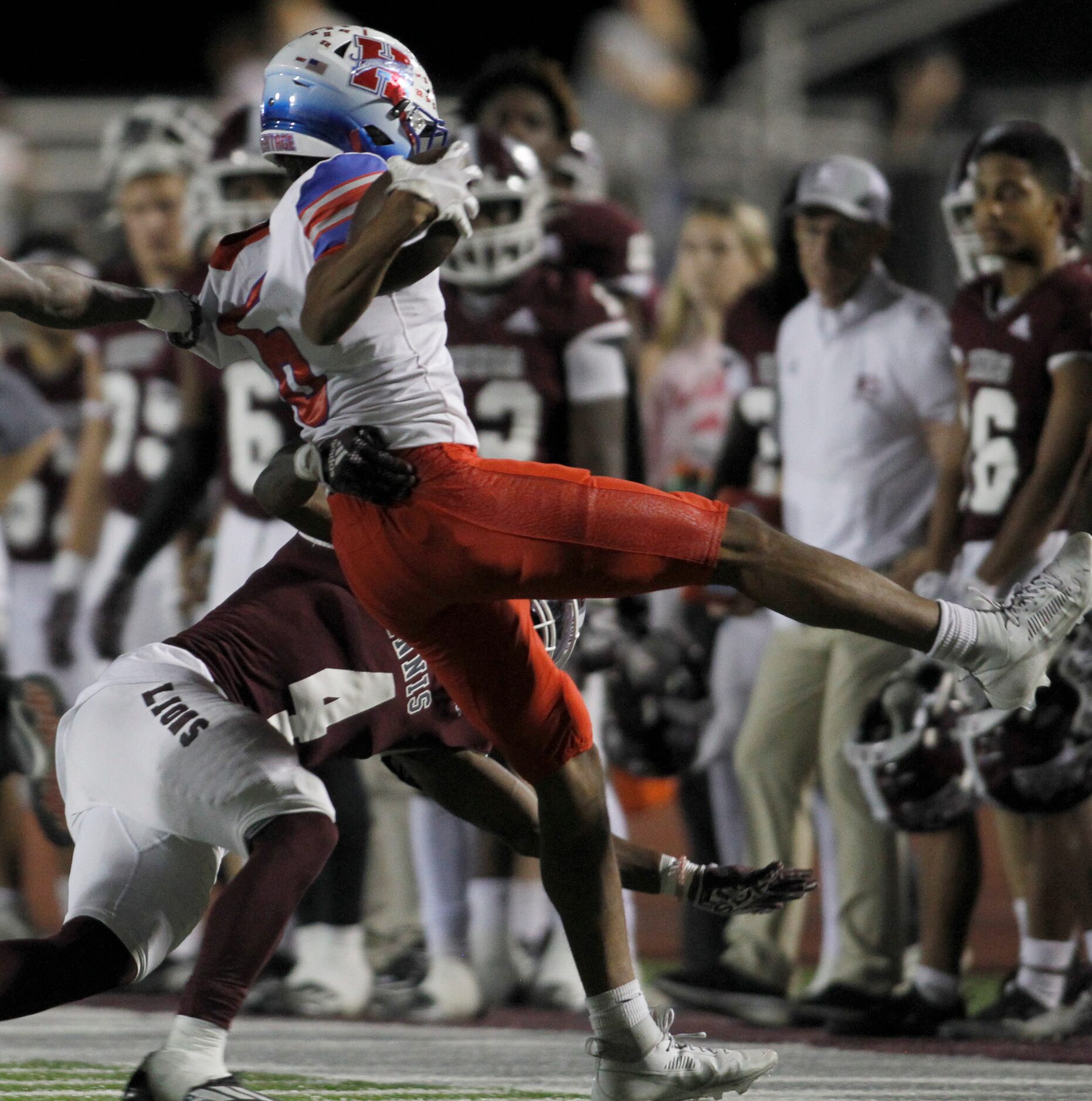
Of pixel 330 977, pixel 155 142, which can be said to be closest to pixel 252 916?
pixel 330 977

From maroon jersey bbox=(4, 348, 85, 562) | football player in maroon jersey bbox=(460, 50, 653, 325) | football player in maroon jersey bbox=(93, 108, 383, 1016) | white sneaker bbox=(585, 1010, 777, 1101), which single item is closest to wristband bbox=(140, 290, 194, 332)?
white sneaker bbox=(585, 1010, 777, 1101)

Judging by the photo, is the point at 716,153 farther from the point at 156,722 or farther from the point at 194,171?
the point at 156,722

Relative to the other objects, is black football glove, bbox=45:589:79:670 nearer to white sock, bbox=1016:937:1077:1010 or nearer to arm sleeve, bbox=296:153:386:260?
white sock, bbox=1016:937:1077:1010

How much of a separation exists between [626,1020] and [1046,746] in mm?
1491

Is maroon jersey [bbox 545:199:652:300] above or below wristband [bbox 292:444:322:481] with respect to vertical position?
above

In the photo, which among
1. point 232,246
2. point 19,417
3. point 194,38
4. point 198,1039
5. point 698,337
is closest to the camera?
point 198,1039

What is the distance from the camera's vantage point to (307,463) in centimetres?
368

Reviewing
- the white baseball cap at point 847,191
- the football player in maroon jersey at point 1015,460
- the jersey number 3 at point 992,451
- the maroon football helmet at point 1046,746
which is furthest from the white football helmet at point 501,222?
the maroon football helmet at point 1046,746

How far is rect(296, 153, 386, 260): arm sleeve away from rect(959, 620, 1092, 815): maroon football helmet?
204cm

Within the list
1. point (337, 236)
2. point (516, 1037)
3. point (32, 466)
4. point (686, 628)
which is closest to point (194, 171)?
point (32, 466)

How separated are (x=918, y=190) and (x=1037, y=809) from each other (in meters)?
4.55

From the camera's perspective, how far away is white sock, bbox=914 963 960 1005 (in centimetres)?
498

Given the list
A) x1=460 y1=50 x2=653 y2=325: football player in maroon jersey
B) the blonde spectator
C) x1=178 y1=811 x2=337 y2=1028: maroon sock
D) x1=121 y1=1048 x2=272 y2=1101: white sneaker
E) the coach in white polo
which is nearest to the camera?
x1=121 y1=1048 x2=272 y2=1101: white sneaker

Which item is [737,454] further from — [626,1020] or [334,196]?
[334,196]
